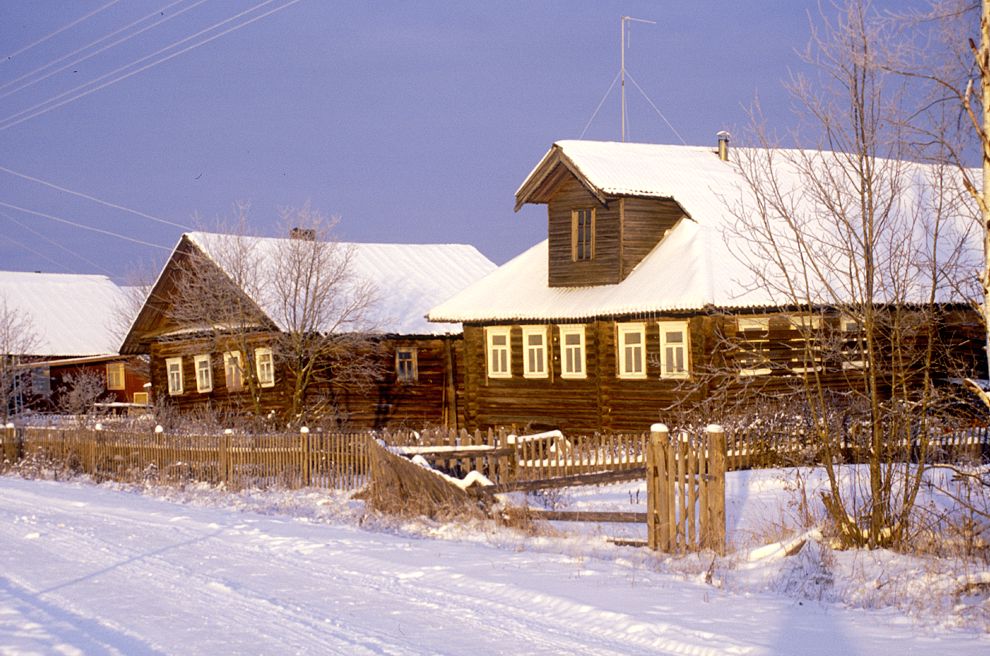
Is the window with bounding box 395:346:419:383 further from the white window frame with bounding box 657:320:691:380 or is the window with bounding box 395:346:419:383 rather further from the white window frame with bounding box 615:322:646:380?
the white window frame with bounding box 657:320:691:380

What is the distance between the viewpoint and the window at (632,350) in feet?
89.2

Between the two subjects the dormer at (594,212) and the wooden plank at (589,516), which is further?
the dormer at (594,212)

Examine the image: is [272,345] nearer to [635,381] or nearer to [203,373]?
[203,373]

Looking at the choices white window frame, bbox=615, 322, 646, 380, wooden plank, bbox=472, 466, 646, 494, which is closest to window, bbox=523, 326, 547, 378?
white window frame, bbox=615, 322, 646, 380

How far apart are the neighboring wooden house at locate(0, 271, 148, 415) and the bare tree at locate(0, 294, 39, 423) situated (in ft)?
0.28

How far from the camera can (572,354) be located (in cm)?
2931

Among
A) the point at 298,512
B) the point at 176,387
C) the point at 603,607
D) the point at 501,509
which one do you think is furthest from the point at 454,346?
the point at 603,607

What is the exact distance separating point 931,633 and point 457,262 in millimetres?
35984

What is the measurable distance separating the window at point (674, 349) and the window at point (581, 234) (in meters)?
3.73

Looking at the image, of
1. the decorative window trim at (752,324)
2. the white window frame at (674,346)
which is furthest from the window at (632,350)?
the decorative window trim at (752,324)

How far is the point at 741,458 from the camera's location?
21.3 meters

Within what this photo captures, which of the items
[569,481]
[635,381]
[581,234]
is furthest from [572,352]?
[569,481]

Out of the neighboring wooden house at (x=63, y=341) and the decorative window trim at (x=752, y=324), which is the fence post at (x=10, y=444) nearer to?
the decorative window trim at (x=752, y=324)

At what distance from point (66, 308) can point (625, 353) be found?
145 ft
